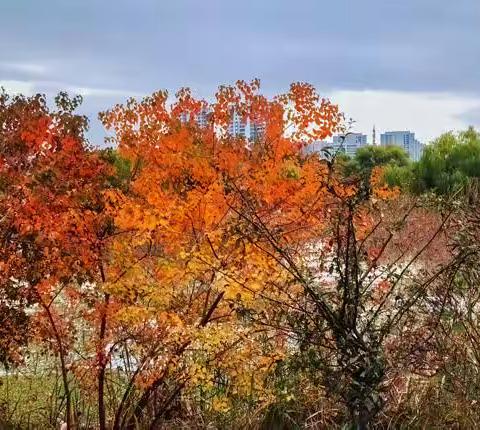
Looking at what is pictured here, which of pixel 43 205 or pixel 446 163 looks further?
pixel 446 163

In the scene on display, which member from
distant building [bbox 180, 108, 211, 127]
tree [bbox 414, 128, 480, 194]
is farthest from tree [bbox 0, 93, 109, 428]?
tree [bbox 414, 128, 480, 194]

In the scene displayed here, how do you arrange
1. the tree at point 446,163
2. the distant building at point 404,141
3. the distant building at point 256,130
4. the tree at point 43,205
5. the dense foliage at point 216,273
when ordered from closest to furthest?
the dense foliage at point 216,273, the tree at point 43,205, the distant building at point 256,130, the tree at point 446,163, the distant building at point 404,141

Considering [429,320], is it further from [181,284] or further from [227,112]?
[227,112]

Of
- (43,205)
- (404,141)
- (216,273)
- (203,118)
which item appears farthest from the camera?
(404,141)

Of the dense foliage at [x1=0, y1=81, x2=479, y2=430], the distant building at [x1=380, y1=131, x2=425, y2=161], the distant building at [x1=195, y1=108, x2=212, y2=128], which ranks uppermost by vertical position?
the distant building at [x1=380, y1=131, x2=425, y2=161]

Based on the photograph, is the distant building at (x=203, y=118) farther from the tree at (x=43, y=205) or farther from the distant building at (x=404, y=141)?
the distant building at (x=404, y=141)

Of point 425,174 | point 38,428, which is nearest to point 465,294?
point 38,428

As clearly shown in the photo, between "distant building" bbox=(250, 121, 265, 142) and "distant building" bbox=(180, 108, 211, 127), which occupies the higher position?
"distant building" bbox=(180, 108, 211, 127)

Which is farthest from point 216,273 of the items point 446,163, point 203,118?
point 446,163

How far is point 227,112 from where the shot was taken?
7270 mm

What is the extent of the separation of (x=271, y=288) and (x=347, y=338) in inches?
53.6

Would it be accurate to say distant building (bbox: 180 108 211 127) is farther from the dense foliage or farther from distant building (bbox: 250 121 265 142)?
distant building (bbox: 250 121 265 142)

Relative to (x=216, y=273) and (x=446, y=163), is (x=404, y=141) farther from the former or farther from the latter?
(x=216, y=273)

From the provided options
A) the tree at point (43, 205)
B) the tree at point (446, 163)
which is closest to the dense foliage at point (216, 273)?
the tree at point (43, 205)
